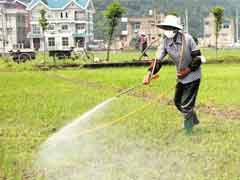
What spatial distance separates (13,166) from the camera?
5.96 metres

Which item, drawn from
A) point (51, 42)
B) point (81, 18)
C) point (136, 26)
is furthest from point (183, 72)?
point (136, 26)

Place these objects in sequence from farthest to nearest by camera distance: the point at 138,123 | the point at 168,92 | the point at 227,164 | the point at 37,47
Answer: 1. the point at 37,47
2. the point at 168,92
3. the point at 138,123
4. the point at 227,164

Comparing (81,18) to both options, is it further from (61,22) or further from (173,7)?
(173,7)

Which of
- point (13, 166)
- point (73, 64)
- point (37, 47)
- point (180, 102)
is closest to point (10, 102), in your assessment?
point (180, 102)

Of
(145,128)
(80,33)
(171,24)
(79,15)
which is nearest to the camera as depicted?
(171,24)

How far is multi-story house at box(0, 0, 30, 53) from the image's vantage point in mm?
67938

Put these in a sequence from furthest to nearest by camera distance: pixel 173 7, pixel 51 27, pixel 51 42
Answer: pixel 173 7, pixel 51 27, pixel 51 42

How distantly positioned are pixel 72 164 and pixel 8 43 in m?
63.6

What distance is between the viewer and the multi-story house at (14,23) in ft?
223

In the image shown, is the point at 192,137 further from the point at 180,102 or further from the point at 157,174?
the point at 157,174

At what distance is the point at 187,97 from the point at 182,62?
61 cm

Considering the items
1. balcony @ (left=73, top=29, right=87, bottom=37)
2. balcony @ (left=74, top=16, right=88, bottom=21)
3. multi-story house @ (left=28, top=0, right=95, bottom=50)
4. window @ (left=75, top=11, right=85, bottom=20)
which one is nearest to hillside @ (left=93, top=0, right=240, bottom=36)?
balcony @ (left=74, top=16, right=88, bottom=21)

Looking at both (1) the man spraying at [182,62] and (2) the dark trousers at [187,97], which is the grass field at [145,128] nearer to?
(2) the dark trousers at [187,97]

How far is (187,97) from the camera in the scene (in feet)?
25.4
